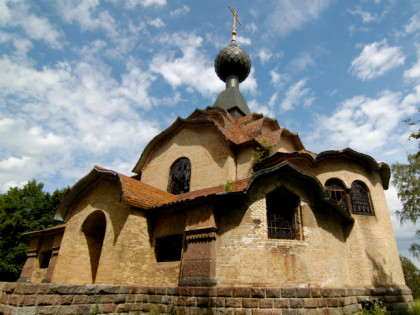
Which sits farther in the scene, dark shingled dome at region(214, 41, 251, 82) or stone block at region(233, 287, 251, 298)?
dark shingled dome at region(214, 41, 251, 82)

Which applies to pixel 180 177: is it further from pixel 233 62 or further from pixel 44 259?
pixel 233 62

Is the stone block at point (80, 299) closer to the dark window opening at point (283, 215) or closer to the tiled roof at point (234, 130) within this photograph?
the dark window opening at point (283, 215)

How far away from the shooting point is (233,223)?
7492 mm

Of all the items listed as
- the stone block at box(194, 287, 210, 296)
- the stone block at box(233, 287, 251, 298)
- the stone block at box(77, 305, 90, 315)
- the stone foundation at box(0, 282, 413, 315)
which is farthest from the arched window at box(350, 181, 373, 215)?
the stone block at box(77, 305, 90, 315)

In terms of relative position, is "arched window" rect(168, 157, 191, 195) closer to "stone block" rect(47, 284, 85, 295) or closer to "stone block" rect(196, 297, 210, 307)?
"stone block" rect(196, 297, 210, 307)

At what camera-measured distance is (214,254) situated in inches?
286

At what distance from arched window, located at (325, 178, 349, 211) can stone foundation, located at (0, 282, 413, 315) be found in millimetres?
3087

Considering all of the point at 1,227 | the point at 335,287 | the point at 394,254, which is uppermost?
the point at 1,227

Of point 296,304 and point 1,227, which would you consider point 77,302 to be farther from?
point 1,227

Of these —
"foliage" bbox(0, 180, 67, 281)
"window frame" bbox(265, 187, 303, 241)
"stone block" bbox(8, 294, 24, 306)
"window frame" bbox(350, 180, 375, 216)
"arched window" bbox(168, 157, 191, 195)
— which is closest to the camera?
"stone block" bbox(8, 294, 24, 306)

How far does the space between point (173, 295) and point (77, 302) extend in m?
2.37

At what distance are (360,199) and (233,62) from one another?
1204 centimetres

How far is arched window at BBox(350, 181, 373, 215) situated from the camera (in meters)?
9.90

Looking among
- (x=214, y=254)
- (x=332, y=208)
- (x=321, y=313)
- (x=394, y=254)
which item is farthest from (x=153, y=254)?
(x=394, y=254)
